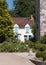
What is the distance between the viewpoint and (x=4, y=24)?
45.7m

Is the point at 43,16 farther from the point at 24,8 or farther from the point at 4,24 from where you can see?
the point at 24,8

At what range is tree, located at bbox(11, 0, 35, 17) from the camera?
7738cm

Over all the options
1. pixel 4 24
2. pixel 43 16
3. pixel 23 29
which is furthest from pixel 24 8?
pixel 43 16

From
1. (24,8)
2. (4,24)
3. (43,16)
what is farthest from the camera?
(24,8)

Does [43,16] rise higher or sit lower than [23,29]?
higher

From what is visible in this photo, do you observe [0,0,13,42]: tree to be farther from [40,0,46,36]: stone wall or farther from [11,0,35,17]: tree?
[11,0,35,17]: tree

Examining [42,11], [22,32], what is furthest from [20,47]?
[22,32]

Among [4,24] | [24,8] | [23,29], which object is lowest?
[23,29]

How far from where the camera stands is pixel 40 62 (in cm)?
1838

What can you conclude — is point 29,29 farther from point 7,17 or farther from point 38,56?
point 38,56

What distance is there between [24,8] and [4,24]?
33852 mm

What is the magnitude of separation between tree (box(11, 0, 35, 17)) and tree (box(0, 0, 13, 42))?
101 ft

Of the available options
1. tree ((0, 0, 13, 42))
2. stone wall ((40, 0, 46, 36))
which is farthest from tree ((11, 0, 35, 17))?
stone wall ((40, 0, 46, 36))

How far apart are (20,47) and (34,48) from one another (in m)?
1.28
